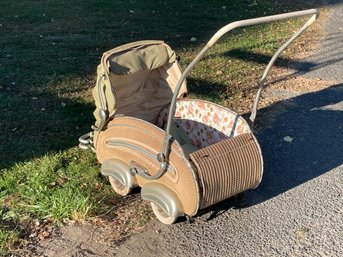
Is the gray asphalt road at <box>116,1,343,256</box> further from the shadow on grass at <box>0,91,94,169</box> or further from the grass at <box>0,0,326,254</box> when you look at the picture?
the shadow on grass at <box>0,91,94,169</box>

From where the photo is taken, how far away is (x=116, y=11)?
1014cm

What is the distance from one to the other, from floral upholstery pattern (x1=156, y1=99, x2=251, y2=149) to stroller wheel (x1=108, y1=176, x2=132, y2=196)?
0.82m

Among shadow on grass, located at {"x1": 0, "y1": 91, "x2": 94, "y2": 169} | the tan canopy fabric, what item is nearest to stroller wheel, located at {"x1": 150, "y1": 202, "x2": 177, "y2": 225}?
the tan canopy fabric

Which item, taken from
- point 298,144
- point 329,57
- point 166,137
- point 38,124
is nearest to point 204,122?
point 166,137

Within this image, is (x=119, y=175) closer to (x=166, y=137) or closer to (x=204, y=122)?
(x=166, y=137)

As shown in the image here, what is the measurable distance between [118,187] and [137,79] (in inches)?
40.3

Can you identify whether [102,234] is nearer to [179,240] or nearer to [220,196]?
[179,240]

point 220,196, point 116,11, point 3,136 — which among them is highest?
point 220,196

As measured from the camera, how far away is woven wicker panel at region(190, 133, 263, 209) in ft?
10.9

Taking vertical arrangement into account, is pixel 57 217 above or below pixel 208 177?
below

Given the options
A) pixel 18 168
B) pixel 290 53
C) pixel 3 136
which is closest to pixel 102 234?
pixel 18 168

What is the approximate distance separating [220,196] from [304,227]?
2.48 feet

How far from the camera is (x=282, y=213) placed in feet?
12.8

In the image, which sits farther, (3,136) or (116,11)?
(116,11)
